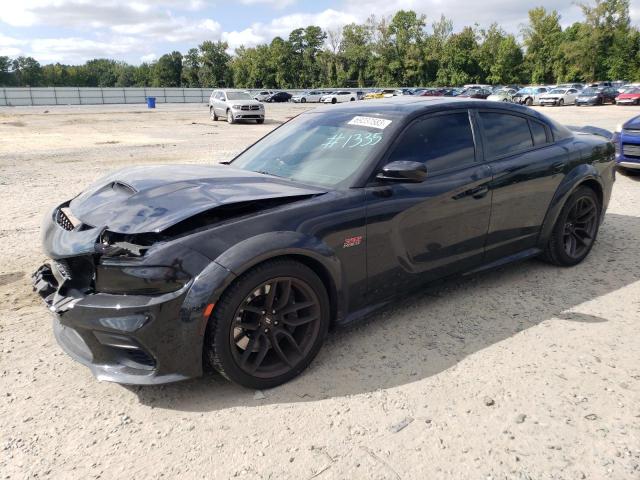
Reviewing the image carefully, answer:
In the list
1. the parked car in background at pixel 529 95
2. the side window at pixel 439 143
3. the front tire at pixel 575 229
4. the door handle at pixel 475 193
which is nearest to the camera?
the side window at pixel 439 143

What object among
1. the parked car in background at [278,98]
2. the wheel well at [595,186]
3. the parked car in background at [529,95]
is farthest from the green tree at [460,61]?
the wheel well at [595,186]

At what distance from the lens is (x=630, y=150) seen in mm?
8922

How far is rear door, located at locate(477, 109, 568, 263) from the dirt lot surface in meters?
0.49

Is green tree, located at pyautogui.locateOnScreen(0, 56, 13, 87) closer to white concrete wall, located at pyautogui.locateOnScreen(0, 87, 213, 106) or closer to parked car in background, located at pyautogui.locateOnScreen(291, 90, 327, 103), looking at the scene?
white concrete wall, located at pyautogui.locateOnScreen(0, 87, 213, 106)

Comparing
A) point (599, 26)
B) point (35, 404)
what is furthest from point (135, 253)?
point (599, 26)

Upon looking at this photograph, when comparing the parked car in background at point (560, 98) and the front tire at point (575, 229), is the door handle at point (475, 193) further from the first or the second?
the parked car in background at point (560, 98)

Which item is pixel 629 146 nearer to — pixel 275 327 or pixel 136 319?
pixel 275 327

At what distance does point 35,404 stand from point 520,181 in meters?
3.72

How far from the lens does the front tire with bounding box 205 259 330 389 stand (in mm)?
2693

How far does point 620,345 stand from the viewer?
3400 mm

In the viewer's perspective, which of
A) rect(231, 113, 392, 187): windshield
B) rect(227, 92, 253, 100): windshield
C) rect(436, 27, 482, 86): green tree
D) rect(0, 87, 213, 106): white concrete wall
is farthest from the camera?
rect(436, 27, 482, 86): green tree

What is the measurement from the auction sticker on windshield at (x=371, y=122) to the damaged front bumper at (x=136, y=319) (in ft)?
5.35

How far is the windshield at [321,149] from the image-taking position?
3438 millimetres

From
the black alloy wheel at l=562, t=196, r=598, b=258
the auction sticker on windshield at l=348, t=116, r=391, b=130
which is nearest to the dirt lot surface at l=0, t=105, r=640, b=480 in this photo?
the black alloy wheel at l=562, t=196, r=598, b=258
